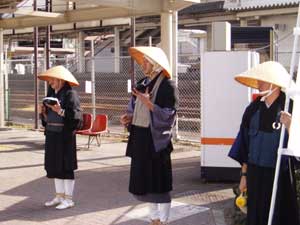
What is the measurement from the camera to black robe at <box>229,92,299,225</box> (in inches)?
174

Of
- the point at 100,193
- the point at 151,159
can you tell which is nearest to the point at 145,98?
the point at 151,159

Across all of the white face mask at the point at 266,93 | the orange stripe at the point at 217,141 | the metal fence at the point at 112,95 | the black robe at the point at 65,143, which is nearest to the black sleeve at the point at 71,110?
the black robe at the point at 65,143

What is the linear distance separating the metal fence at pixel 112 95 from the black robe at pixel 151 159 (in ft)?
26.8

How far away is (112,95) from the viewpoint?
76.6 feet

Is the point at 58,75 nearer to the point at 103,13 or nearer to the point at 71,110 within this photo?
the point at 71,110

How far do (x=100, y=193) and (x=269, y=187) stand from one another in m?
4.14

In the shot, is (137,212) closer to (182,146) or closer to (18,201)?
(18,201)

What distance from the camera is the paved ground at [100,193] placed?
6.77 m

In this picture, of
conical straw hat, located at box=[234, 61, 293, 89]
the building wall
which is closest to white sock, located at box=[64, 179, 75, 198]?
conical straw hat, located at box=[234, 61, 293, 89]

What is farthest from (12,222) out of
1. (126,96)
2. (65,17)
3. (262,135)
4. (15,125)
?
(126,96)

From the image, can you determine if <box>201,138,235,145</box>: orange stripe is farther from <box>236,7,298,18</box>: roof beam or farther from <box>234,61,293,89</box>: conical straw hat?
<box>236,7,298,18</box>: roof beam

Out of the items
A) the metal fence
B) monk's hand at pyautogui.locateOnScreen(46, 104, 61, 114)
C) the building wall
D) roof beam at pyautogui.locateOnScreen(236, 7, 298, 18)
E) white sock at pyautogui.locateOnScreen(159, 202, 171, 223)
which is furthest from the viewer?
the building wall

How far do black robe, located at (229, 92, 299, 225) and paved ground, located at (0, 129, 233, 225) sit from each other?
206cm

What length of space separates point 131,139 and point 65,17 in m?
9.33
